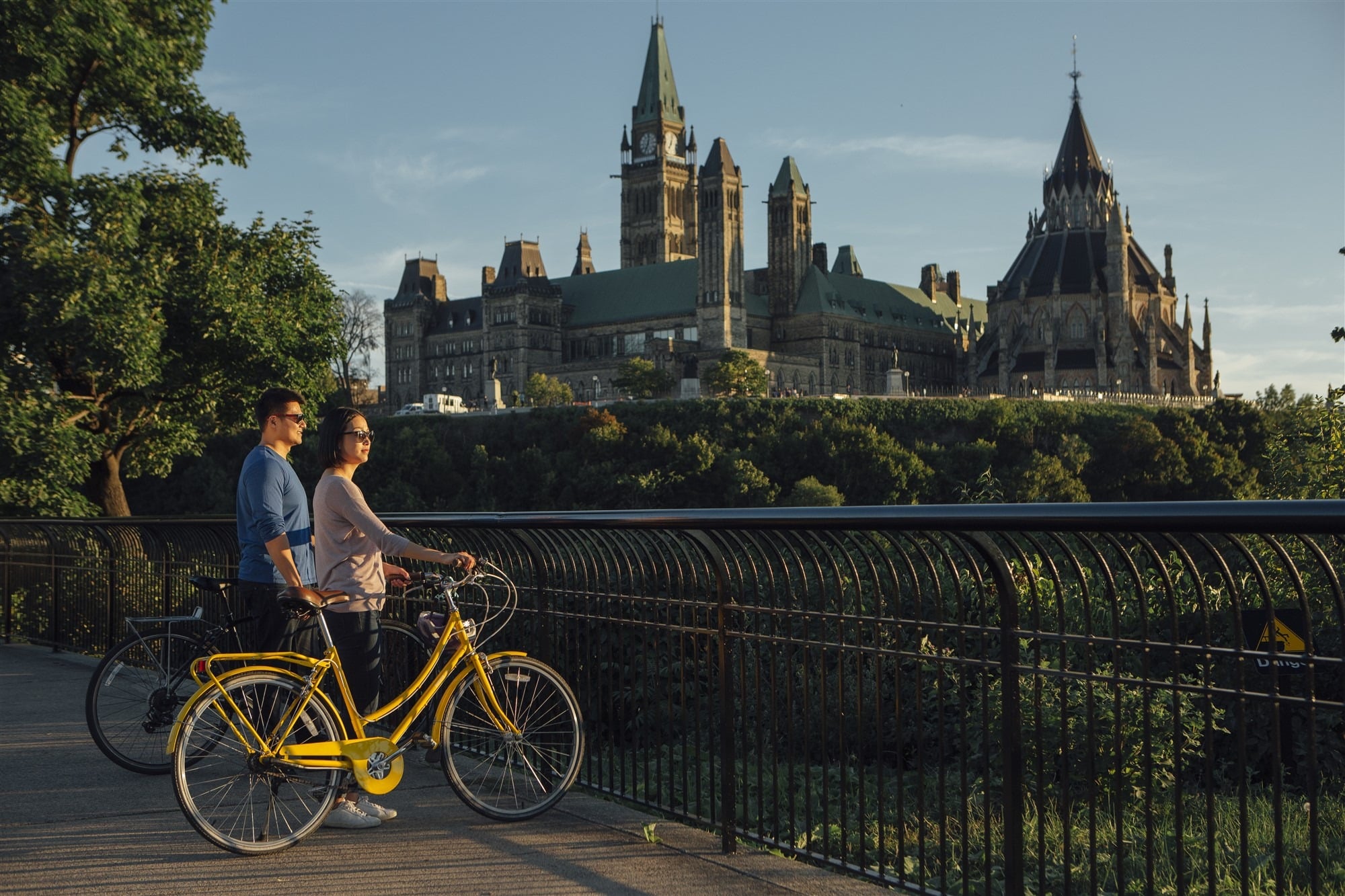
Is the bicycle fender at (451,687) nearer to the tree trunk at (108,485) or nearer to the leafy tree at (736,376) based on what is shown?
the tree trunk at (108,485)

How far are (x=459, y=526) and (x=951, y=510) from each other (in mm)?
3988

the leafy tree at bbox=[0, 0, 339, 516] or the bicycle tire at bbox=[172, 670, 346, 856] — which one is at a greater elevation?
the leafy tree at bbox=[0, 0, 339, 516]

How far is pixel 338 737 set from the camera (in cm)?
659

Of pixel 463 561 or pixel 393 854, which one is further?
pixel 463 561

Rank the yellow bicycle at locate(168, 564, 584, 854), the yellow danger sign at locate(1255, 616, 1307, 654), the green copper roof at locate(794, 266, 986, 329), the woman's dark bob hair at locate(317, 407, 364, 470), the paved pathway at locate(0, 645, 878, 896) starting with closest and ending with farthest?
the yellow danger sign at locate(1255, 616, 1307, 654) < the paved pathway at locate(0, 645, 878, 896) < the yellow bicycle at locate(168, 564, 584, 854) < the woman's dark bob hair at locate(317, 407, 364, 470) < the green copper roof at locate(794, 266, 986, 329)

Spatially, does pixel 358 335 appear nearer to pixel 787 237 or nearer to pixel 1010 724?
pixel 787 237

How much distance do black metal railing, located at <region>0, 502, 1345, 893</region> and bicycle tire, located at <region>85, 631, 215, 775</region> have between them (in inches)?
66.1

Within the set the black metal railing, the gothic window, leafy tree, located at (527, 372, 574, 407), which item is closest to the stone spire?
leafy tree, located at (527, 372, 574, 407)

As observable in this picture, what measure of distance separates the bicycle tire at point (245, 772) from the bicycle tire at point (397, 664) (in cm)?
169

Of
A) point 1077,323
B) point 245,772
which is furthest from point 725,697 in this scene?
point 1077,323

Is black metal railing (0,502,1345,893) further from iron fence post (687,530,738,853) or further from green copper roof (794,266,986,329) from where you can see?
green copper roof (794,266,986,329)

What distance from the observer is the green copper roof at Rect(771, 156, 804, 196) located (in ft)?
489

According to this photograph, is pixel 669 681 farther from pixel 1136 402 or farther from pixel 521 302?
pixel 521 302

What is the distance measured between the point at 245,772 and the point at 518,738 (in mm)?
1338
